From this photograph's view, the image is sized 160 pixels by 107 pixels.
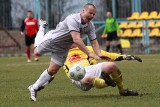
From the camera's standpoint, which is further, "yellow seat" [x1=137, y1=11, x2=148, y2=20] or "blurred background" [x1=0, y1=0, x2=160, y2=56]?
"yellow seat" [x1=137, y1=11, x2=148, y2=20]

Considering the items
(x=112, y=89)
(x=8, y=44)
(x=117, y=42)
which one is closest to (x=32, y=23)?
(x=117, y=42)

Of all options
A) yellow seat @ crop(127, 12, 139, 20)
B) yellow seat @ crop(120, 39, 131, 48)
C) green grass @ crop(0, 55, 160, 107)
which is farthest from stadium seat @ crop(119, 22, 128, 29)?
green grass @ crop(0, 55, 160, 107)

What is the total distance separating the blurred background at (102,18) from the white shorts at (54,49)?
77.9 feet

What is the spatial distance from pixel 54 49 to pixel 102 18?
26018 mm

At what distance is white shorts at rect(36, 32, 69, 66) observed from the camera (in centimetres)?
1188

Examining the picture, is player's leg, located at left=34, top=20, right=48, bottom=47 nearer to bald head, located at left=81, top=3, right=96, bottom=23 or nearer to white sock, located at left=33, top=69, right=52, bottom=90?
white sock, located at left=33, top=69, right=52, bottom=90

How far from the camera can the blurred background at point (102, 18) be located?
117 feet

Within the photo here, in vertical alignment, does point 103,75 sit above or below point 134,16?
above

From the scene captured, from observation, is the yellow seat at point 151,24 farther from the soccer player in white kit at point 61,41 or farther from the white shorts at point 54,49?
the white shorts at point 54,49

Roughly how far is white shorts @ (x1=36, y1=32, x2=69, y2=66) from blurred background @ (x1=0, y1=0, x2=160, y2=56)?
23.8 meters

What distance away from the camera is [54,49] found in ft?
39.1

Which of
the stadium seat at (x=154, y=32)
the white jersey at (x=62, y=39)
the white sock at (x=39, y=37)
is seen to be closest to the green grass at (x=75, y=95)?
the white jersey at (x=62, y=39)

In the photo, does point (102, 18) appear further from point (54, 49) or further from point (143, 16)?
point (54, 49)

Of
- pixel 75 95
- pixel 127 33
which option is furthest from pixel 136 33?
pixel 75 95
